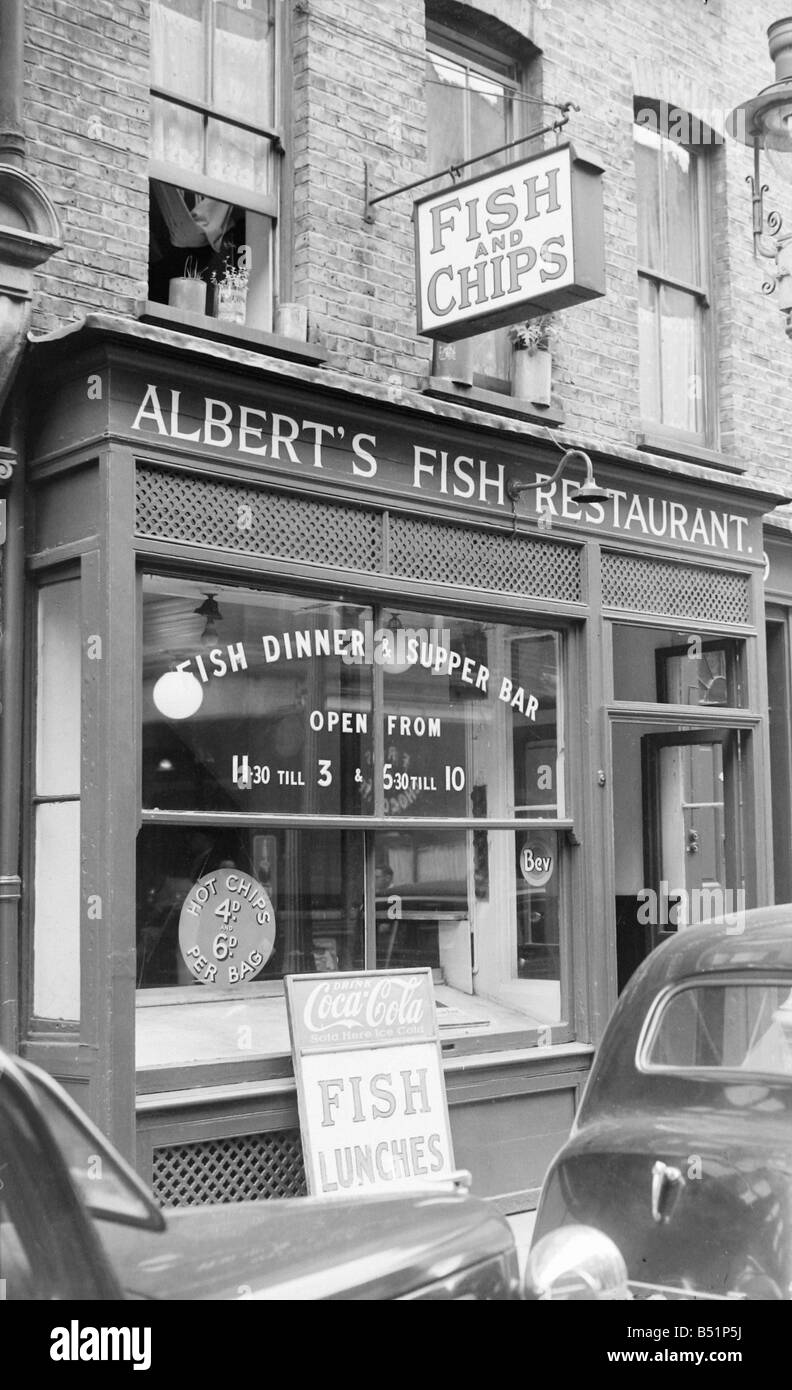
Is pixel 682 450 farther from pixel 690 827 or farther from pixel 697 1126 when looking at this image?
pixel 697 1126

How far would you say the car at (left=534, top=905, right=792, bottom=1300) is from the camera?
4129mm

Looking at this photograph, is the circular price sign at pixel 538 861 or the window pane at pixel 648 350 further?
the window pane at pixel 648 350

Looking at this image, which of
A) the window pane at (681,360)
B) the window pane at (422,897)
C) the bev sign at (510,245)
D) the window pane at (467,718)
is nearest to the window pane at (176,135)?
the bev sign at (510,245)

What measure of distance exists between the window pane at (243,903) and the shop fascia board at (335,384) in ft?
7.25

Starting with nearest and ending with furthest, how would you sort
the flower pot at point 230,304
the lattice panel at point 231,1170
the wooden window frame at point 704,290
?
the lattice panel at point 231,1170, the flower pot at point 230,304, the wooden window frame at point 704,290

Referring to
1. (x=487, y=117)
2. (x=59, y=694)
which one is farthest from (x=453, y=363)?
(x=59, y=694)

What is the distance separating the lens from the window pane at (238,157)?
7.98m

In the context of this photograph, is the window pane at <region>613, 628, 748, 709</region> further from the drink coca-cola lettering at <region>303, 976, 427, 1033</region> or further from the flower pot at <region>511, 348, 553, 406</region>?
the drink coca-cola lettering at <region>303, 976, 427, 1033</region>

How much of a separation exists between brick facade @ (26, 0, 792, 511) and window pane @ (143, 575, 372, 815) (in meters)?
1.37

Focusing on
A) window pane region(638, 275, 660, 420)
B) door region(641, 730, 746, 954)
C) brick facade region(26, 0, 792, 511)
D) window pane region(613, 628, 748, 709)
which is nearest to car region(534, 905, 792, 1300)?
brick facade region(26, 0, 792, 511)

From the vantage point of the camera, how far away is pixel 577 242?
7.54 m

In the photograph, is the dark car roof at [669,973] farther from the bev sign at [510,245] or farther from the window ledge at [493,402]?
the window ledge at [493,402]

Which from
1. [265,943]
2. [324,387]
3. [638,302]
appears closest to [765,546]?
[638,302]

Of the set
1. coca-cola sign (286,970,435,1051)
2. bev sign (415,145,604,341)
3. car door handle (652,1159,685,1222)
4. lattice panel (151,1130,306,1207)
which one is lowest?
lattice panel (151,1130,306,1207)
